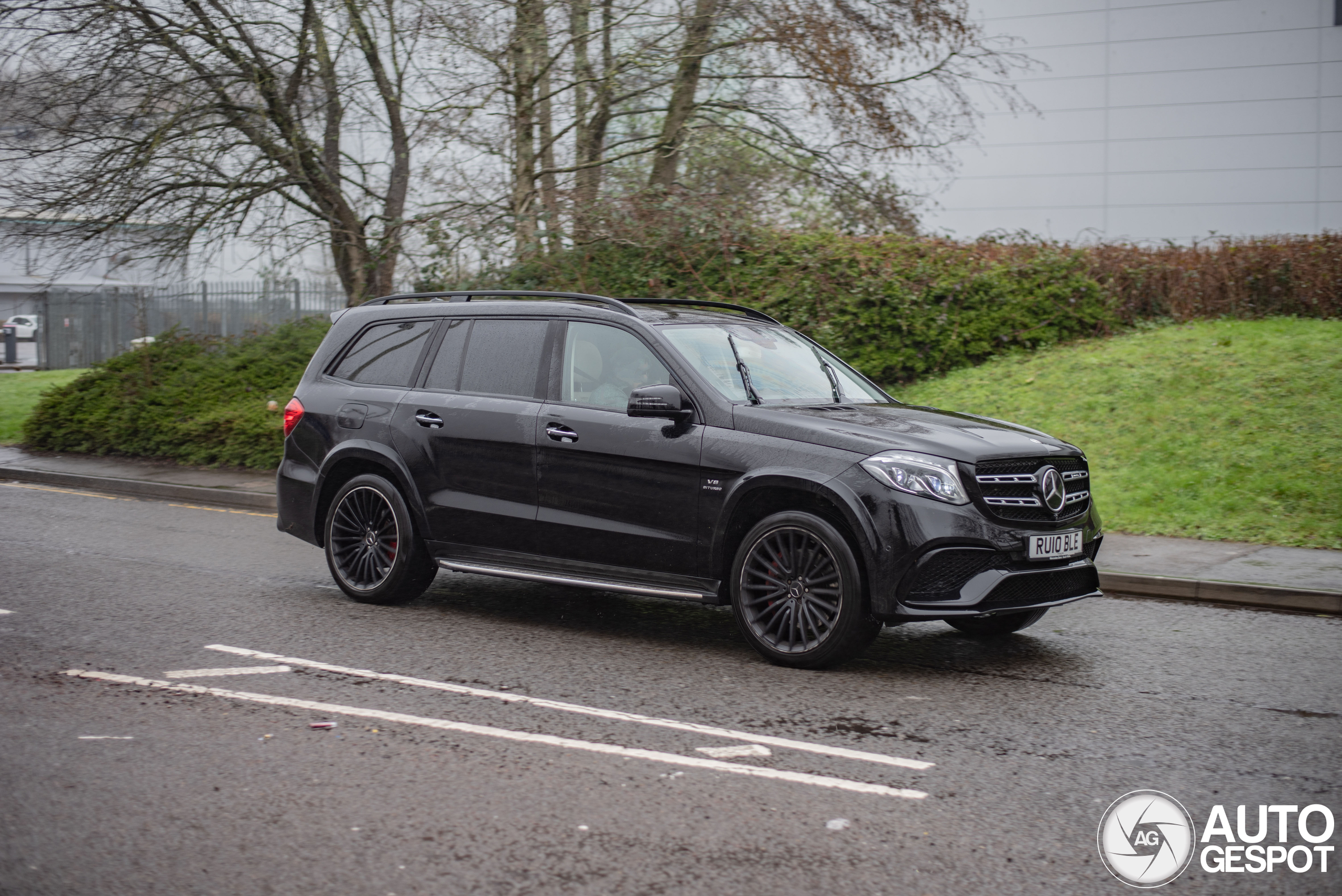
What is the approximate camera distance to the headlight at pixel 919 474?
5785 millimetres

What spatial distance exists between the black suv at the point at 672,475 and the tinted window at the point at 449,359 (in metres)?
0.02

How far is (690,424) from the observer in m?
6.48

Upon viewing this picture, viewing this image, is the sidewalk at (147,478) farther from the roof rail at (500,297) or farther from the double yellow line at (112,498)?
the roof rail at (500,297)

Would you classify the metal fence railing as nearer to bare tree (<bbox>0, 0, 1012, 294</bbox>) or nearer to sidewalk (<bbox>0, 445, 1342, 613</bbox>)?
bare tree (<bbox>0, 0, 1012, 294</bbox>)

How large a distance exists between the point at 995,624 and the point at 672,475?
2208mm

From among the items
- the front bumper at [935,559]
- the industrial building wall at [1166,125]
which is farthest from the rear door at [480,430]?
the industrial building wall at [1166,125]

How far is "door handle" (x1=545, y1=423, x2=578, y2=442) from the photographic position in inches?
269

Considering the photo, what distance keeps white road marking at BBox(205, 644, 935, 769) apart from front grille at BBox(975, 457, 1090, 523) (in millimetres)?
1652

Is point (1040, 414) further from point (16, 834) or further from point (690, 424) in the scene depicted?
point (16, 834)

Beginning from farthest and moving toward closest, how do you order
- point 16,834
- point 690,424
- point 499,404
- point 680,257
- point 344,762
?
point 680,257 → point 499,404 → point 690,424 → point 344,762 → point 16,834

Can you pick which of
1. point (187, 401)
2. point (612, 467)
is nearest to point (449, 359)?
point (612, 467)

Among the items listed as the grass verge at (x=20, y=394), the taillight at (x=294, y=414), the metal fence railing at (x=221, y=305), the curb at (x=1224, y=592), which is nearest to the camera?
the curb at (x=1224, y=592)

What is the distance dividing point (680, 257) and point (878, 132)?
3394mm

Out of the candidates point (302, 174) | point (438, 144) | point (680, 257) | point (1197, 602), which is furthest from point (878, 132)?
point (1197, 602)
